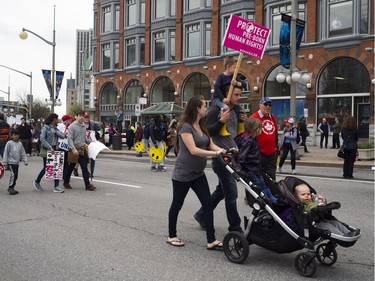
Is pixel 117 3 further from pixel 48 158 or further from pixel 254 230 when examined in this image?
pixel 254 230

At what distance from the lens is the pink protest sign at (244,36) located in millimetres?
6391

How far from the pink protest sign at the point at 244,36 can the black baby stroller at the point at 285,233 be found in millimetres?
2104

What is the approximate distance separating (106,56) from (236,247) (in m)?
40.9

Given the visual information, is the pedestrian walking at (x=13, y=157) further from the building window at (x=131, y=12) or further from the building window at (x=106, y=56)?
the building window at (x=106, y=56)

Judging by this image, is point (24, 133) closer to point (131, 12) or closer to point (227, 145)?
point (227, 145)

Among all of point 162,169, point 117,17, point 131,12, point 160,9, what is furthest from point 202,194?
point 117,17

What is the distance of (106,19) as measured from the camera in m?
43.4

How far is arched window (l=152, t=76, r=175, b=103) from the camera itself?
1494 inches

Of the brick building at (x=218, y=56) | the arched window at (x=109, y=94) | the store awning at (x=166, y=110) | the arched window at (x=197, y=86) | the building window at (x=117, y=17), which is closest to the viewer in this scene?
the brick building at (x=218, y=56)

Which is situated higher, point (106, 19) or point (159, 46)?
point (106, 19)

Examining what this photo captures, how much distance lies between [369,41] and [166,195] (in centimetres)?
Answer: 2067

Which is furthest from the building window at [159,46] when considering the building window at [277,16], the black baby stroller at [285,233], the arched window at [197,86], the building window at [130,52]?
the black baby stroller at [285,233]

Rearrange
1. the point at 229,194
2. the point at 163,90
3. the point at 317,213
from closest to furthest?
the point at 317,213, the point at 229,194, the point at 163,90

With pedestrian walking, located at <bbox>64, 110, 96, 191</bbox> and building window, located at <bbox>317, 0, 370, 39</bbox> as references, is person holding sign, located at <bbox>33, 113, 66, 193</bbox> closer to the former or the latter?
pedestrian walking, located at <bbox>64, 110, 96, 191</bbox>
